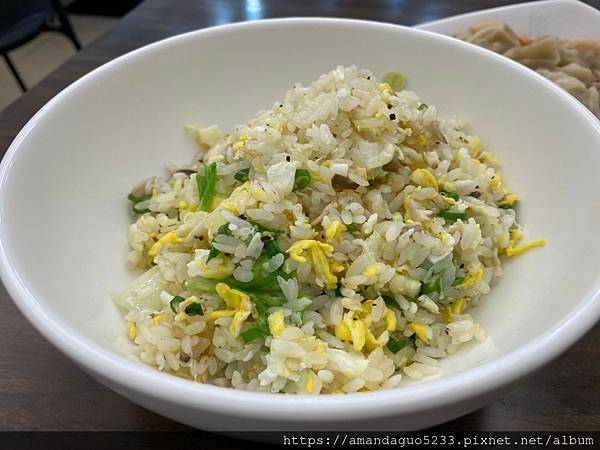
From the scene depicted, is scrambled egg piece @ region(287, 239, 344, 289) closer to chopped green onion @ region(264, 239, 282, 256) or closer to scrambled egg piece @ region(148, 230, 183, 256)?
chopped green onion @ region(264, 239, 282, 256)

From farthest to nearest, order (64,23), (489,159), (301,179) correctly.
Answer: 1. (64,23)
2. (489,159)
3. (301,179)

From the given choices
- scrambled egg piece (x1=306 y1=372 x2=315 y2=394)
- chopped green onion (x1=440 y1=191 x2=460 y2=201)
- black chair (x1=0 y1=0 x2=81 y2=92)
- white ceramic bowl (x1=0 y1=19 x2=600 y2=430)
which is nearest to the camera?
white ceramic bowl (x1=0 y1=19 x2=600 y2=430)

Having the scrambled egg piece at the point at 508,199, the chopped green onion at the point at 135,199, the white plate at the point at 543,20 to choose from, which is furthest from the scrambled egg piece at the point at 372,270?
the white plate at the point at 543,20

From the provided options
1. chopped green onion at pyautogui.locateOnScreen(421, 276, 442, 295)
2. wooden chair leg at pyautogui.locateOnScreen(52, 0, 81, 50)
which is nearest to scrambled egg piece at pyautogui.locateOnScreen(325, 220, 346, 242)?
chopped green onion at pyautogui.locateOnScreen(421, 276, 442, 295)

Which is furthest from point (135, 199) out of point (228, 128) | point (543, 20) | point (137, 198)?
A: point (543, 20)

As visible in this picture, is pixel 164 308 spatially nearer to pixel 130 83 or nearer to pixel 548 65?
pixel 130 83

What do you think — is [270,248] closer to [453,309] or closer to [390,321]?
[390,321]
